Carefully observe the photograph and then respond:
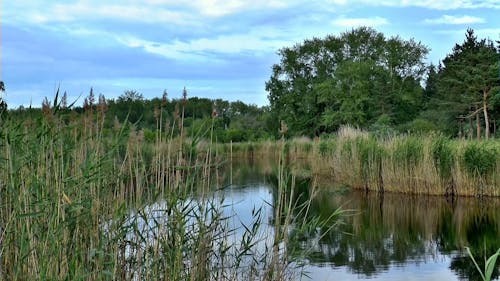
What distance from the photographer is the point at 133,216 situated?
11.6ft

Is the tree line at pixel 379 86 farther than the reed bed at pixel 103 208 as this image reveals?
Yes

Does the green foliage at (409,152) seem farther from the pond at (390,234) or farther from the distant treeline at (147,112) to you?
the distant treeline at (147,112)

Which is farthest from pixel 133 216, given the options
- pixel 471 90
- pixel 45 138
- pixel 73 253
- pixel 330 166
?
pixel 471 90

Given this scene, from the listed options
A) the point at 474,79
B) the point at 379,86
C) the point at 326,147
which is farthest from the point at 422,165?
the point at 379,86

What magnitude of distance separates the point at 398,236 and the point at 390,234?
6.3 inches

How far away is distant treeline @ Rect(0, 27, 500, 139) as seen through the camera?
26156 mm

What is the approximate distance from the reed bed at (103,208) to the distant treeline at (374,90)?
19369 mm

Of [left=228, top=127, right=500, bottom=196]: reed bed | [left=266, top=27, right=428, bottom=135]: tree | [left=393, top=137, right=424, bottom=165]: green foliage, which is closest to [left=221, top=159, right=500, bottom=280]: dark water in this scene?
[left=228, top=127, right=500, bottom=196]: reed bed

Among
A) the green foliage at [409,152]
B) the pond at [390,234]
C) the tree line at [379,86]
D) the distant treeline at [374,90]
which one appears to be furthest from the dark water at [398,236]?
the tree line at [379,86]

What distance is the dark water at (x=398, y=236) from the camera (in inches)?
246

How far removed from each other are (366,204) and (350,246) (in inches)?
146

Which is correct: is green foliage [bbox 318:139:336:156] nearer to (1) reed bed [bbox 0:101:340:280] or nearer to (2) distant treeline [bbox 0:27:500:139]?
(2) distant treeline [bbox 0:27:500:139]

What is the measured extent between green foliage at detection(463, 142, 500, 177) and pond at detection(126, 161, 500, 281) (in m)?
0.59

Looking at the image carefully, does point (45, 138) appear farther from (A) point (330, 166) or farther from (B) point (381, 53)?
(B) point (381, 53)
